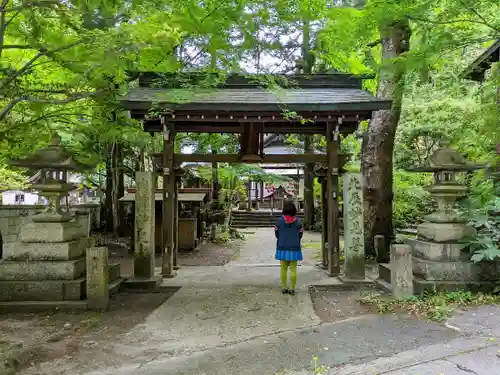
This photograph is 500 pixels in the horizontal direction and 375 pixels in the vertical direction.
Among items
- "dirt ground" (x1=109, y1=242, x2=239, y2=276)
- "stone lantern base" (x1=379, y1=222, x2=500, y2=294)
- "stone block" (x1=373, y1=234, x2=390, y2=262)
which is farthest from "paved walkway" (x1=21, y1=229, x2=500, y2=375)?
"dirt ground" (x1=109, y1=242, x2=239, y2=276)

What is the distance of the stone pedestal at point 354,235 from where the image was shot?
7812mm

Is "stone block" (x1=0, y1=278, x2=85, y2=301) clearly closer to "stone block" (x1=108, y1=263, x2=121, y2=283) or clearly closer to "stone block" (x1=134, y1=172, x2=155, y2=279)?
"stone block" (x1=108, y1=263, x2=121, y2=283)

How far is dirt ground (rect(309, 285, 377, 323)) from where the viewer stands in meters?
5.76

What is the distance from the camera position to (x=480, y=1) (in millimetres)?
5523

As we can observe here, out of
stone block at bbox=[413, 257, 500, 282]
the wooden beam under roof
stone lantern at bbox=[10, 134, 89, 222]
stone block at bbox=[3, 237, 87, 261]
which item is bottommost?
stone block at bbox=[413, 257, 500, 282]

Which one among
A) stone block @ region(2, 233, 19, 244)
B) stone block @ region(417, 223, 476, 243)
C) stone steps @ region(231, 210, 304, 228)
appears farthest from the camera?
stone steps @ region(231, 210, 304, 228)

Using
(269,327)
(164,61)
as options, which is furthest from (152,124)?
(269,327)

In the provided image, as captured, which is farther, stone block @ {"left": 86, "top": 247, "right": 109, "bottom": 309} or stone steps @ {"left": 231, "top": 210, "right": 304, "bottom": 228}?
stone steps @ {"left": 231, "top": 210, "right": 304, "bottom": 228}

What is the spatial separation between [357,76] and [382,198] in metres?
3.73

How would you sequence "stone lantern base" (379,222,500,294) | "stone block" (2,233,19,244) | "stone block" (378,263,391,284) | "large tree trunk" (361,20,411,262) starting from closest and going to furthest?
"stone lantern base" (379,222,500,294) < "stone block" (378,263,391,284) < "stone block" (2,233,19,244) < "large tree trunk" (361,20,411,262)

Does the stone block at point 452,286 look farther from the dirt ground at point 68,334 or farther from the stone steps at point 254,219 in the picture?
the stone steps at point 254,219

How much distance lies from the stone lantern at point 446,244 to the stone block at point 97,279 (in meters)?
5.44

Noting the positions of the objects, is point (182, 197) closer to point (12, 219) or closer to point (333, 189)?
point (12, 219)

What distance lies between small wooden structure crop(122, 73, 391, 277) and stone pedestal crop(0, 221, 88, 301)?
2511 millimetres
